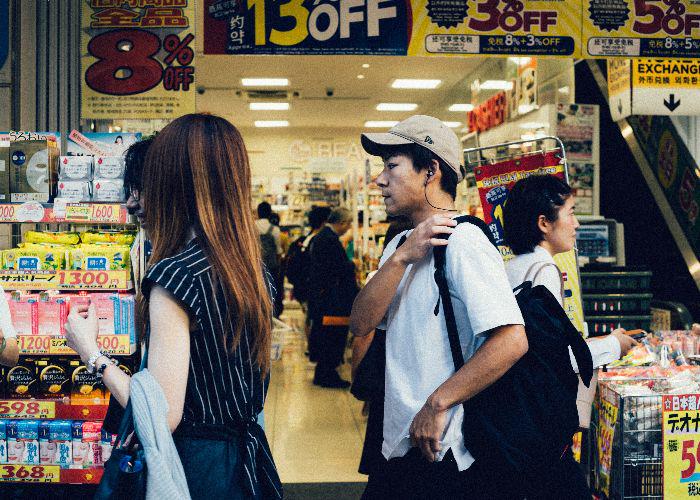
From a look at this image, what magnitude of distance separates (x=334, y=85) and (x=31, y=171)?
9571mm

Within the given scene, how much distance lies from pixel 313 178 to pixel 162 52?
13.3 metres

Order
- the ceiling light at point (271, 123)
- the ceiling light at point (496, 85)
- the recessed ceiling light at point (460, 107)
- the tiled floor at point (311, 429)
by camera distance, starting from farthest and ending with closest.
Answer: the ceiling light at point (271, 123) → the recessed ceiling light at point (460, 107) → the ceiling light at point (496, 85) → the tiled floor at point (311, 429)

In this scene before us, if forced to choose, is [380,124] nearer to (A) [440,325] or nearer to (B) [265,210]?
(B) [265,210]

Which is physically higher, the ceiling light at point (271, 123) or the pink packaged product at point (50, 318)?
the ceiling light at point (271, 123)

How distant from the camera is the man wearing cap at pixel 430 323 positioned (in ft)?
5.91

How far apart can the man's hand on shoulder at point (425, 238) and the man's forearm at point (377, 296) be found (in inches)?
1.3

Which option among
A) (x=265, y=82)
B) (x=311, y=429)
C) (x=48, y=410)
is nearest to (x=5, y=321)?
(x=48, y=410)

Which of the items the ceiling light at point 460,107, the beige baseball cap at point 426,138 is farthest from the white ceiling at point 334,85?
the beige baseball cap at point 426,138

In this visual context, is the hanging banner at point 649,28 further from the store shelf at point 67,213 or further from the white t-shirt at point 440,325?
the white t-shirt at point 440,325

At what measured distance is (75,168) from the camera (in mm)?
3158

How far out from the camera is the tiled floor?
4.77 meters

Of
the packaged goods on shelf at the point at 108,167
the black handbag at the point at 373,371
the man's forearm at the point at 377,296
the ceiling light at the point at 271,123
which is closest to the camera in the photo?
the man's forearm at the point at 377,296

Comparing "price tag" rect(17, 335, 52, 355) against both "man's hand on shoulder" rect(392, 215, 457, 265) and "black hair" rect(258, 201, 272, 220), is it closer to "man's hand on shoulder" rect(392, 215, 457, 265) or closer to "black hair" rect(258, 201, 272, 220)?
"man's hand on shoulder" rect(392, 215, 457, 265)

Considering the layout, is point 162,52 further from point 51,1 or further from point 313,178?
point 313,178
